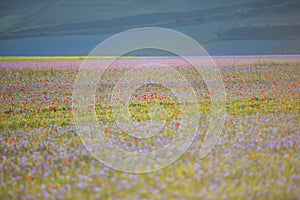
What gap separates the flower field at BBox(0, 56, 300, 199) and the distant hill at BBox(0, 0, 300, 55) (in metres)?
44.0

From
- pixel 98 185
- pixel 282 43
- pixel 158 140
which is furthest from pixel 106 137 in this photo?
pixel 282 43

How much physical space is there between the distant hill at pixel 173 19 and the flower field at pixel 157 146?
144 ft

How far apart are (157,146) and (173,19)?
256 ft

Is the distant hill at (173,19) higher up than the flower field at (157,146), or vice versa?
the distant hill at (173,19)

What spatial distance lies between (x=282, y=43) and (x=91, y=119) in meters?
53.9

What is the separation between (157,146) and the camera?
7.83 m

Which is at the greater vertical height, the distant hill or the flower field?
the distant hill

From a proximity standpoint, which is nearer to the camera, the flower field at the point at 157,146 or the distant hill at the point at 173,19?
the flower field at the point at 157,146

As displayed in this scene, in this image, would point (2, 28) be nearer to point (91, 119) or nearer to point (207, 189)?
point (91, 119)

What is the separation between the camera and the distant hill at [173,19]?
6606 centimetres

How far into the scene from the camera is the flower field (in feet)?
18.6

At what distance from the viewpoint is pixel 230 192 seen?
5.54m

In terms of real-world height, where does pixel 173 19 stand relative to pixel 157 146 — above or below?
above

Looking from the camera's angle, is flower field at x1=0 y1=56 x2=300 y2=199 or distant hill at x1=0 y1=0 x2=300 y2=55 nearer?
flower field at x1=0 y1=56 x2=300 y2=199
